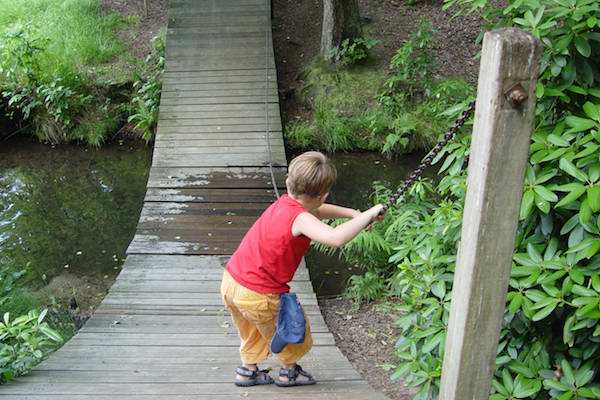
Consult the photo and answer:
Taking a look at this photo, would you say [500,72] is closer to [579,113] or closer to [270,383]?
[579,113]

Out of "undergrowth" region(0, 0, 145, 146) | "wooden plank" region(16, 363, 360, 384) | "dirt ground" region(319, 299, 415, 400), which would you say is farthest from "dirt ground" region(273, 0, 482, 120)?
"wooden plank" region(16, 363, 360, 384)

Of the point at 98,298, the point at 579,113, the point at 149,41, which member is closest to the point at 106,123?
the point at 149,41

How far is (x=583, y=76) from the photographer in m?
2.70

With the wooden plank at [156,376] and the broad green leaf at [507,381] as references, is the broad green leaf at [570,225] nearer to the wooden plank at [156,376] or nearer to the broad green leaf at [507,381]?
the broad green leaf at [507,381]

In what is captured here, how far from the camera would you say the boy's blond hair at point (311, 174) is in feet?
9.93

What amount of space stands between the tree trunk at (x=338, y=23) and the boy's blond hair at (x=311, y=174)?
720 centimetres

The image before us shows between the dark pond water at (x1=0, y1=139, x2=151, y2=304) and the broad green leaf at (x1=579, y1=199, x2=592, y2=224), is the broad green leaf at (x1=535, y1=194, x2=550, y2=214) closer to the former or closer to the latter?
the broad green leaf at (x1=579, y1=199, x2=592, y2=224)

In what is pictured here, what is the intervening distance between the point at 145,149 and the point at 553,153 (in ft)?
26.1

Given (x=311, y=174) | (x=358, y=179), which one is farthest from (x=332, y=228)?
(x=358, y=179)

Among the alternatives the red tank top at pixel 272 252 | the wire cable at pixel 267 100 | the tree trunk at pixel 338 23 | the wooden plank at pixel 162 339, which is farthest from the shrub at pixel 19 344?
the tree trunk at pixel 338 23

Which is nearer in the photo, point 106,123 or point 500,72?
point 500,72

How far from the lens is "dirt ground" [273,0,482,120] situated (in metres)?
10.1

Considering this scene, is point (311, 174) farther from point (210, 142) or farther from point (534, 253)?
point (210, 142)

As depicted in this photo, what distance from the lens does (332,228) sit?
2.84 m
